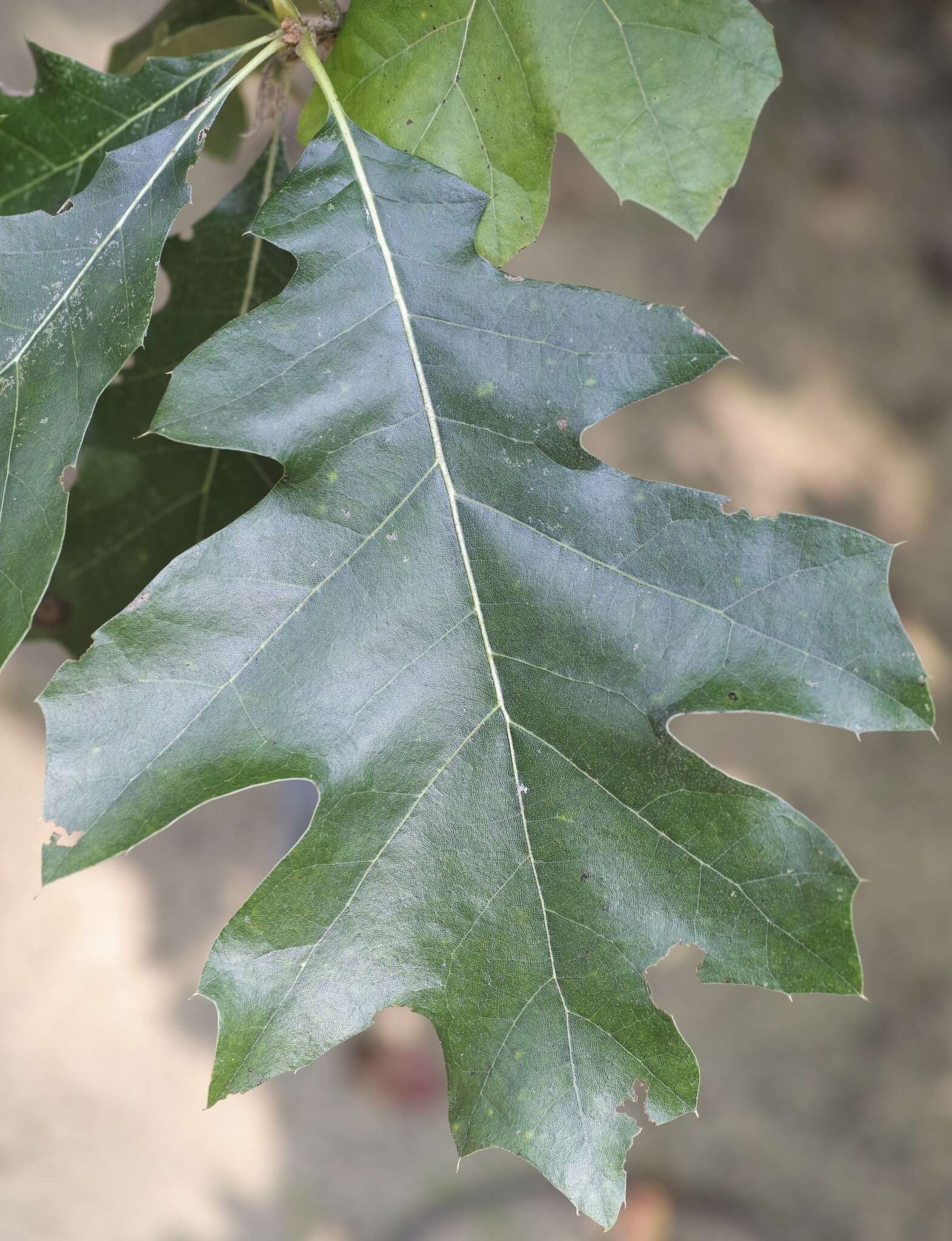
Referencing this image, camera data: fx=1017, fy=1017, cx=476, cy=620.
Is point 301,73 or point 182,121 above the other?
point 182,121

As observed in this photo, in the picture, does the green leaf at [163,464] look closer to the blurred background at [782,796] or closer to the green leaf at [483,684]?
the green leaf at [483,684]

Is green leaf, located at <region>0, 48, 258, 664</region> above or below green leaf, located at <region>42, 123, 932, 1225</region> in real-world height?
above

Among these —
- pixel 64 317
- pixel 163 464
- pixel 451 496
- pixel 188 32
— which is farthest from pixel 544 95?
pixel 188 32

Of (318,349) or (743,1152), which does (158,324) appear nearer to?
(318,349)

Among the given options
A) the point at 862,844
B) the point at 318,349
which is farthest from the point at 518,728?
the point at 862,844

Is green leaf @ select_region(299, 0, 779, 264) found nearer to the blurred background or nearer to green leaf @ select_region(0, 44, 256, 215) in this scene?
green leaf @ select_region(0, 44, 256, 215)

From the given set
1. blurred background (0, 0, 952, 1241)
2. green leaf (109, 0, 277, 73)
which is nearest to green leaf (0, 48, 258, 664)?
green leaf (109, 0, 277, 73)
